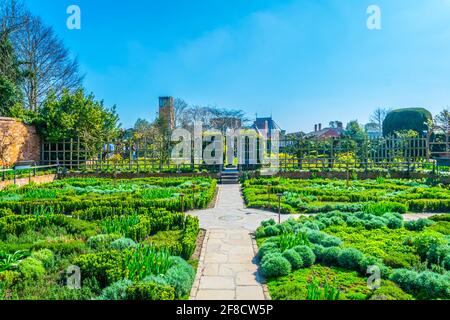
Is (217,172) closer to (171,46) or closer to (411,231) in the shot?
(171,46)

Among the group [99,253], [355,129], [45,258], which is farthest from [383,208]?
[355,129]

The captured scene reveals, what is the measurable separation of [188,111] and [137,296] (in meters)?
33.1

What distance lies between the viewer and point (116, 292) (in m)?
3.45

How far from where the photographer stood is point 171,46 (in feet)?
30.7

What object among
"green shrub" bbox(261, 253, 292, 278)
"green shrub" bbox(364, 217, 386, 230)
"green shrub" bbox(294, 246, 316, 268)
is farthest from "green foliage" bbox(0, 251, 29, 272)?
"green shrub" bbox(364, 217, 386, 230)

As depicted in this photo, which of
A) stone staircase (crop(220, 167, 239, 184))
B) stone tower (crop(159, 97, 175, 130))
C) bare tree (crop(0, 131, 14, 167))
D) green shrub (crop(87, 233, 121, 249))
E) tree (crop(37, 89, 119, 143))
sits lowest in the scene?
green shrub (crop(87, 233, 121, 249))

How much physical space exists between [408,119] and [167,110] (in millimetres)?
23410

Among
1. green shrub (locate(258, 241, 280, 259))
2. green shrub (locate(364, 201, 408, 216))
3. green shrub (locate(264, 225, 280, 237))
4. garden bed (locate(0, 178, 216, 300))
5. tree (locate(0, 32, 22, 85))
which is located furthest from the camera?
tree (locate(0, 32, 22, 85))

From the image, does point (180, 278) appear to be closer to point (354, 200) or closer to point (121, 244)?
point (121, 244)

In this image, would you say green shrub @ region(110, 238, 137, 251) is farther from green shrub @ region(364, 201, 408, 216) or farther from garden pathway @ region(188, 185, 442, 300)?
green shrub @ region(364, 201, 408, 216)

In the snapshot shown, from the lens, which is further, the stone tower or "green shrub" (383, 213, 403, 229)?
the stone tower

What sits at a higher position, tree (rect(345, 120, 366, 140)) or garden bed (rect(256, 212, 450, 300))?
tree (rect(345, 120, 366, 140))

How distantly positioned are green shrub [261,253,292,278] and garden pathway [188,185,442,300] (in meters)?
0.14

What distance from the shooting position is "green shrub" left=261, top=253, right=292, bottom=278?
423 cm
